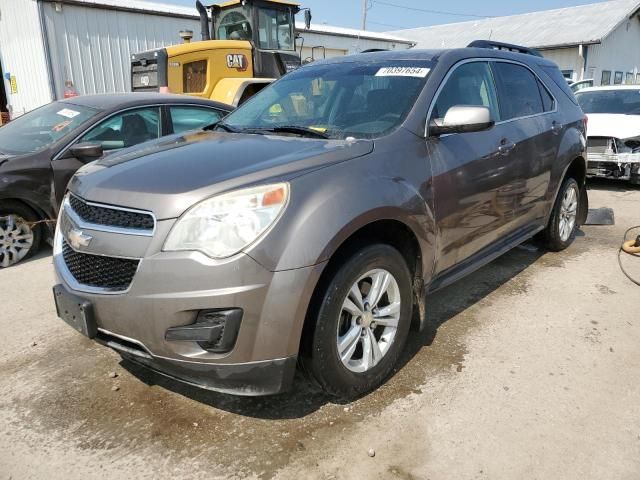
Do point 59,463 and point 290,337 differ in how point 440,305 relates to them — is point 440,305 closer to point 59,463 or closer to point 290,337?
point 290,337

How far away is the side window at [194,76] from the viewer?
9.34 metres

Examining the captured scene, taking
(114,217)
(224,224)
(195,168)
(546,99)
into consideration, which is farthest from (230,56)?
(224,224)

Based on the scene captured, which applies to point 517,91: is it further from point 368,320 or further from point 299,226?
point 299,226

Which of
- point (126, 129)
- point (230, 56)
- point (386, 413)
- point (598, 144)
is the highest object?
point (230, 56)

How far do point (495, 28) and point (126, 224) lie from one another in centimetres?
3732

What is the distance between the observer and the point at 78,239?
8.34 ft

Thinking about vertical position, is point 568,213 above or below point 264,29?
below

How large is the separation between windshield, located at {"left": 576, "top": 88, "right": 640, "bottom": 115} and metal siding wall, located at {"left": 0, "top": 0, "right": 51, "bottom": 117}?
12.6m

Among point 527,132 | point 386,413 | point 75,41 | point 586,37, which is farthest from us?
point 586,37

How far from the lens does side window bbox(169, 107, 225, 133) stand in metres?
5.78

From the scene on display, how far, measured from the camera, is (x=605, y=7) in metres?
30.7

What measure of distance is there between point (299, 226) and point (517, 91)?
276 centimetres

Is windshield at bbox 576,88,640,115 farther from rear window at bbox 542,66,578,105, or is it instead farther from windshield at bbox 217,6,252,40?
windshield at bbox 217,6,252,40

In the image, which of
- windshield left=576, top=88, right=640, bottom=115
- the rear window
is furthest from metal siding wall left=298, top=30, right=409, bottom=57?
the rear window
